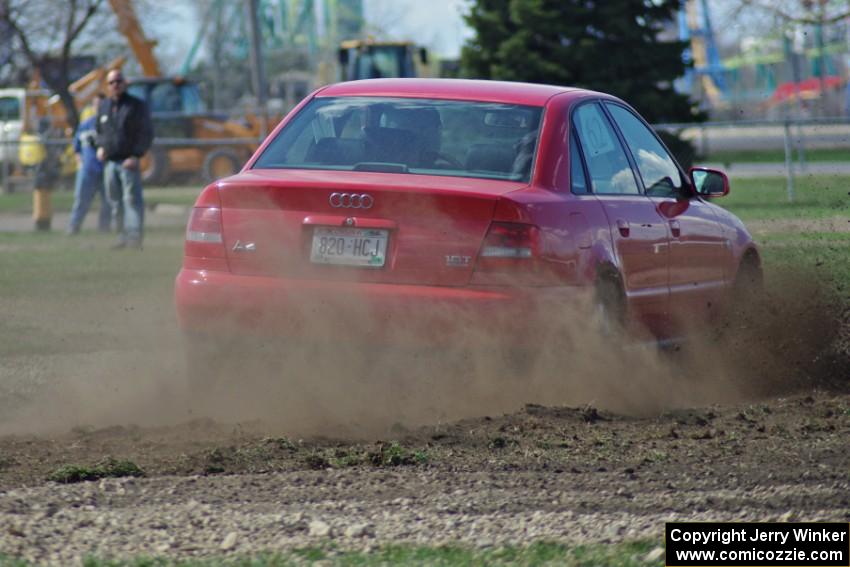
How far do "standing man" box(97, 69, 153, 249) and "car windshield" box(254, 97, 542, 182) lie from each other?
9.91 meters

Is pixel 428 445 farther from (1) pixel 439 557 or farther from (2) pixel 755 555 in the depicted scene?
(2) pixel 755 555

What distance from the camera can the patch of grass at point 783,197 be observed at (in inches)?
601

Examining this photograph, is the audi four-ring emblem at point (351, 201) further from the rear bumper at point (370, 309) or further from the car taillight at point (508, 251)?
the car taillight at point (508, 251)

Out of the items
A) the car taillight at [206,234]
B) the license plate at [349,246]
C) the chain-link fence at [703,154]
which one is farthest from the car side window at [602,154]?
the chain-link fence at [703,154]

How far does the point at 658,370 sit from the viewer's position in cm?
709

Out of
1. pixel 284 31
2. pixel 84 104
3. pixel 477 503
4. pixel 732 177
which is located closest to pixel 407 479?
pixel 477 503

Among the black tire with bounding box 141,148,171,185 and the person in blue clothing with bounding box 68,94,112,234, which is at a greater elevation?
the person in blue clothing with bounding box 68,94,112,234

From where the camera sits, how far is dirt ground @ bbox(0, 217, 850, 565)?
14.7 ft

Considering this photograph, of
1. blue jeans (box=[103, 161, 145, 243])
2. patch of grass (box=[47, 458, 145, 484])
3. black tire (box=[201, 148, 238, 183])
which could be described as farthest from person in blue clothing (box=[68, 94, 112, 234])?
patch of grass (box=[47, 458, 145, 484])

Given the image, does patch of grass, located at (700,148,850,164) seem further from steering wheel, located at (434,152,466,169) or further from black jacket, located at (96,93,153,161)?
steering wheel, located at (434,152,466,169)

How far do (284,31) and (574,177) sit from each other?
62873 mm

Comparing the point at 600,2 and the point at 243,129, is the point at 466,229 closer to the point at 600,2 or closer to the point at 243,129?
the point at 600,2

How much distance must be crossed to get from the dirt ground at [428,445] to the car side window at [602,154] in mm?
850

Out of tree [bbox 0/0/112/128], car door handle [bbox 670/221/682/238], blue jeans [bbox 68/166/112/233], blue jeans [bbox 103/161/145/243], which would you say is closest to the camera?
car door handle [bbox 670/221/682/238]
